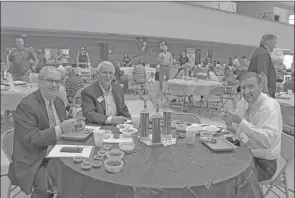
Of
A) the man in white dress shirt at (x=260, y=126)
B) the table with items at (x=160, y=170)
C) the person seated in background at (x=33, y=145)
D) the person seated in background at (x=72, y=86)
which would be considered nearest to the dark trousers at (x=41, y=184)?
the person seated in background at (x=33, y=145)

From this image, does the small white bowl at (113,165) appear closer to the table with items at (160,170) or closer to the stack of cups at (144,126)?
the table with items at (160,170)

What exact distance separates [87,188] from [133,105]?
615 centimetres

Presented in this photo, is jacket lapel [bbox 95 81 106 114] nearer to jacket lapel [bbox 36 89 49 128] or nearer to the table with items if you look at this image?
jacket lapel [bbox 36 89 49 128]

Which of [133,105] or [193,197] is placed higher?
[193,197]

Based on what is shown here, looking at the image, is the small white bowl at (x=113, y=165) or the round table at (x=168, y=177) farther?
the small white bowl at (x=113, y=165)

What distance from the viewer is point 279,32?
15.1m

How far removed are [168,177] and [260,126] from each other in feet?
3.38

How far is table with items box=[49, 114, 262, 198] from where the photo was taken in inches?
54.0

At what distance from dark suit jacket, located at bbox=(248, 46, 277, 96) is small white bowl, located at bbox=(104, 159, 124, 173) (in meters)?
3.47

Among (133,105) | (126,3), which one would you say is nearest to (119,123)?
(133,105)

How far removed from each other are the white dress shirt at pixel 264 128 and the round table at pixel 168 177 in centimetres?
30

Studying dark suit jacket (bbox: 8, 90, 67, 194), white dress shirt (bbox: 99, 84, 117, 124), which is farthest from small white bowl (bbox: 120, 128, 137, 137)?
white dress shirt (bbox: 99, 84, 117, 124)

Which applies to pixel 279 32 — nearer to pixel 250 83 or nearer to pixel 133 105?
pixel 133 105

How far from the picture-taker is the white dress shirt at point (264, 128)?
206 cm
